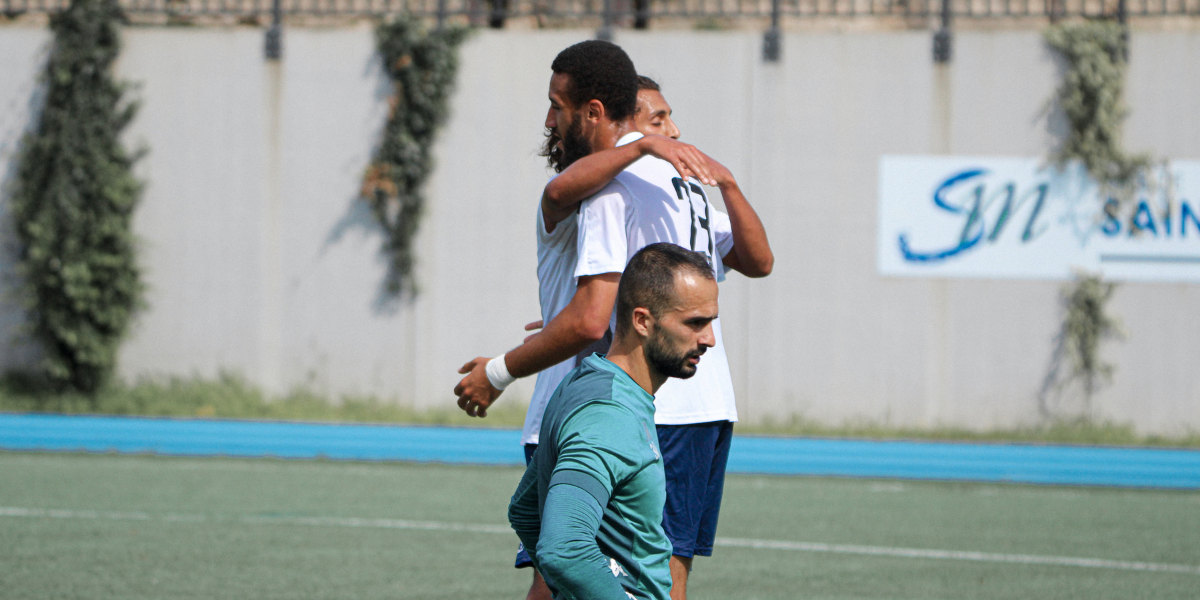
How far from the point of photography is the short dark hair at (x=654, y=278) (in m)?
2.30

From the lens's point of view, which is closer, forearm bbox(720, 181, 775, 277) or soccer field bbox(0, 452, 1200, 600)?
forearm bbox(720, 181, 775, 277)

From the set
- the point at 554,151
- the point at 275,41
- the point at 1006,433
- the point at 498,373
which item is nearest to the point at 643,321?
the point at 498,373

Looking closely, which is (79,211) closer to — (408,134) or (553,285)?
(408,134)

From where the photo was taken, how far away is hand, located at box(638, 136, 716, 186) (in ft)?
8.99

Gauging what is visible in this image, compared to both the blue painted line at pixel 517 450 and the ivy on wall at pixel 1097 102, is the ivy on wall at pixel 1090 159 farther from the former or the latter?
the blue painted line at pixel 517 450

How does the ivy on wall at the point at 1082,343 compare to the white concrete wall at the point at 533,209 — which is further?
the white concrete wall at the point at 533,209

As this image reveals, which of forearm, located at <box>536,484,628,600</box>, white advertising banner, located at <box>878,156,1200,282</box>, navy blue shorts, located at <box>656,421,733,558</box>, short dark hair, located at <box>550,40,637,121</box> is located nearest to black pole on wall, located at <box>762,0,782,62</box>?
white advertising banner, located at <box>878,156,1200,282</box>

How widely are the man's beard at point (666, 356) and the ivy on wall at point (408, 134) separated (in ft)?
31.4

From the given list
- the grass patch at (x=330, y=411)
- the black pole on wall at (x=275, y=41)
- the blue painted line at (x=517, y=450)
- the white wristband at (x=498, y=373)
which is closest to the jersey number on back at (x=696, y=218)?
the white wristband at (x=498, y=373)

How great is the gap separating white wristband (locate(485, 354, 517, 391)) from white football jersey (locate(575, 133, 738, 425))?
28 cm

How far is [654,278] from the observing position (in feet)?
7.57

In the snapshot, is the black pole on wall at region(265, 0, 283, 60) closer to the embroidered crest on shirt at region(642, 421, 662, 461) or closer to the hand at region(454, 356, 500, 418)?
the hand at region(454, 356, 500, 418)

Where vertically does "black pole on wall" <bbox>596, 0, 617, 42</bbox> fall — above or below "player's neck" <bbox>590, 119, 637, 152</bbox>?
above

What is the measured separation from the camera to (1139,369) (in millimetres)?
11125
